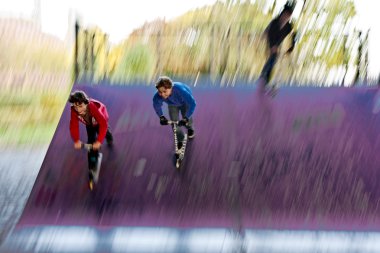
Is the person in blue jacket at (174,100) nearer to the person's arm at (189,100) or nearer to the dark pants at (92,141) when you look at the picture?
the person's arm at (189,100)

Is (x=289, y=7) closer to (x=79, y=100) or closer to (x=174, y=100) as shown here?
(x=174, y=100)

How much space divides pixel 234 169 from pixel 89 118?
218 cm

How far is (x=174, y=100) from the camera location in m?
6.63

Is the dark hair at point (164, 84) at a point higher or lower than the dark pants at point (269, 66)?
lower

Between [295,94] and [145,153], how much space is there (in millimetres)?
3422

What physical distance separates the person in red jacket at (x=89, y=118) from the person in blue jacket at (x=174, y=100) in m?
0.73

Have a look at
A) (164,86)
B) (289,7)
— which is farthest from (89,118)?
(289,7)

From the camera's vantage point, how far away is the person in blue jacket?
Result: 19.5 ft

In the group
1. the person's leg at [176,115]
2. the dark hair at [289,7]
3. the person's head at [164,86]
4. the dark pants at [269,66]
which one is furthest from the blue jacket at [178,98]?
the dark hair at [289,7]

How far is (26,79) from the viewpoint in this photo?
21500 mm

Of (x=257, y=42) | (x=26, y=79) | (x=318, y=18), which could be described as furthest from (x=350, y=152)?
(x=26, y=79)

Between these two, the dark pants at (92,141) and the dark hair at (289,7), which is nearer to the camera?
the dark pants at (92,141)

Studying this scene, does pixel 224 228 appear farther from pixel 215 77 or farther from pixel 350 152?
pixel 215 77

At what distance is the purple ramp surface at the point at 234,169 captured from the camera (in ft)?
19.3
